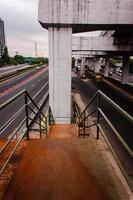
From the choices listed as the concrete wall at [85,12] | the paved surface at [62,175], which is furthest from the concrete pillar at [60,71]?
the paved surface at [62,175]

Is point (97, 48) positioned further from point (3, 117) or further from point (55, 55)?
point (3, 117)

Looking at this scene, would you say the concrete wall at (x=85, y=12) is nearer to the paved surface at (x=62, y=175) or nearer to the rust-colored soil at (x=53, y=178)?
the paved surface at (x=62, y=175)

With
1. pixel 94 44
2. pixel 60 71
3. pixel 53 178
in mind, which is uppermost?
pixel 94 44

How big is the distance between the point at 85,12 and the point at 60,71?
13.6 feet

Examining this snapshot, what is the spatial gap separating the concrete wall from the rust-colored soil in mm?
10847

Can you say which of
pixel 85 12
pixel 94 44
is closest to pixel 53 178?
pixel 85 12

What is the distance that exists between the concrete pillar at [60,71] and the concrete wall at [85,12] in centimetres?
79

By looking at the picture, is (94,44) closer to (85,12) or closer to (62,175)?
(85,12)

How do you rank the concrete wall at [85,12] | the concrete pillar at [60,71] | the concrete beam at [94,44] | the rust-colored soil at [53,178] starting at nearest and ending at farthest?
the rust-colored soil at [53,178] < the concrete wall at [85,12] < the concrete pillar at [60,71] < the concrete beam at [94,44]

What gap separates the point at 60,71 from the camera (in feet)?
48.6

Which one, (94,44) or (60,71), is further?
(94,44)

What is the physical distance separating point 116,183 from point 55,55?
39.7ft

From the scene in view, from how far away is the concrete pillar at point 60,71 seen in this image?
14.3 meters

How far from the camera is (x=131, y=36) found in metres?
21.5
